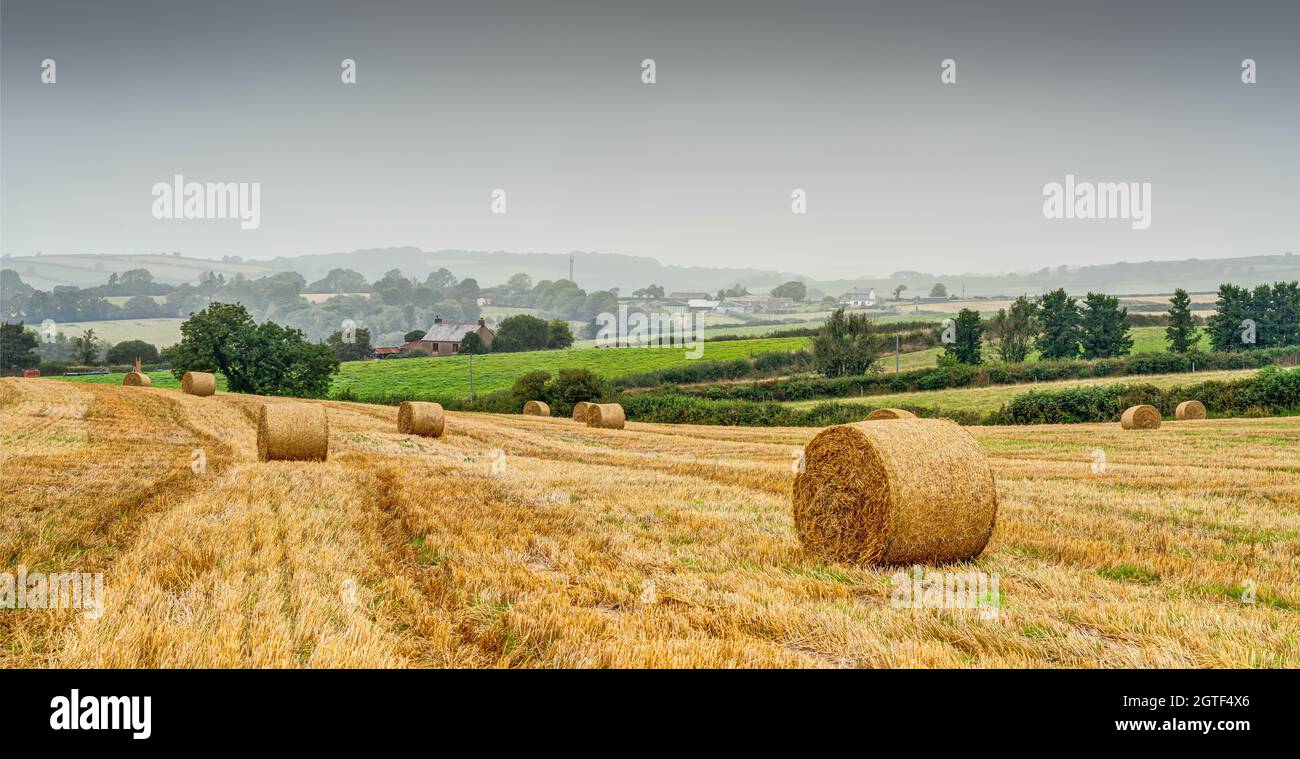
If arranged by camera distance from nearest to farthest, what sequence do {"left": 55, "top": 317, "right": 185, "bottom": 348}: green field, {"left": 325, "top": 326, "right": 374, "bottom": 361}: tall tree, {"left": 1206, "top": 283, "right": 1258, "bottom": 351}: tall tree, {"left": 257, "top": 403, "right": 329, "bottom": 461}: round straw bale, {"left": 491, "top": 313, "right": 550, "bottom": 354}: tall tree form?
1. {"left": 257, "top": 403, "right": 329, "bottom": 461}: round straw bale
2. {"left": 1206, "top": 283, "right": 1258, "bottom": 351}: tall tree
3. {"left": 325, "top": 326, "right": 374, "bottom": 361}: tall tree
4. {"left": 491, "top": 313, "right": 550, "bottom": 354}: tall tree
5. {"left": 55, "top": 317, "right": 185, "bottom": 348}: green field

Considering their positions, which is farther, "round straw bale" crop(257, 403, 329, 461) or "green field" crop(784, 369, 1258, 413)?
"green field" crop(784, 369, 1258, 413)

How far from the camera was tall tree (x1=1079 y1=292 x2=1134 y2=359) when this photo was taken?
4847cm

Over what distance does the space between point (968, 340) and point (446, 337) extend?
165 feet

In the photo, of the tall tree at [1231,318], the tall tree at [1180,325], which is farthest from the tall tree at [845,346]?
the tall tree at [1231,318]

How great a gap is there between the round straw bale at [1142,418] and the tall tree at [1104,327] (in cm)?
2028

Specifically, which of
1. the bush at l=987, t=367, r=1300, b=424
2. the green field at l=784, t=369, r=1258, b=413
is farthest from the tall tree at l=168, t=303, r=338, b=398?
the bush at l=987, t=367, r=1300, b=424

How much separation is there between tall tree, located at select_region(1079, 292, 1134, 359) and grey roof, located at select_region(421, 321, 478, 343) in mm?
52391

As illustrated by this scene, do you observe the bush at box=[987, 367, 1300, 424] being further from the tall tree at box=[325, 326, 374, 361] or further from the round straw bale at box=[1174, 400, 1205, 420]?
the tall tree at box=[325, 326, 374, 361]

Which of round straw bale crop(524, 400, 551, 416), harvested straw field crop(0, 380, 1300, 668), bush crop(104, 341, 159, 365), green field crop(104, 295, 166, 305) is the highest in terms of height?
green field crop(104, 295, 166, 305)

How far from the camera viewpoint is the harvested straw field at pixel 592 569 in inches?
200

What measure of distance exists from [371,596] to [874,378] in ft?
116

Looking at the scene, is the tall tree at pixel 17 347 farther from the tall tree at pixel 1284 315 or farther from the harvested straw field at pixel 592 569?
the tall tree at pixel 1284 315

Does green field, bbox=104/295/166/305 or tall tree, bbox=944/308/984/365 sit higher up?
green field, bbox=104/295/166/305

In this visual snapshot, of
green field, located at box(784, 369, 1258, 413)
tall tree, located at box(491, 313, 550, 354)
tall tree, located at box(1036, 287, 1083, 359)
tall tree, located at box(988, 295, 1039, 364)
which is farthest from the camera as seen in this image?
tall tree, located at box(491, 313, 550, 354)
